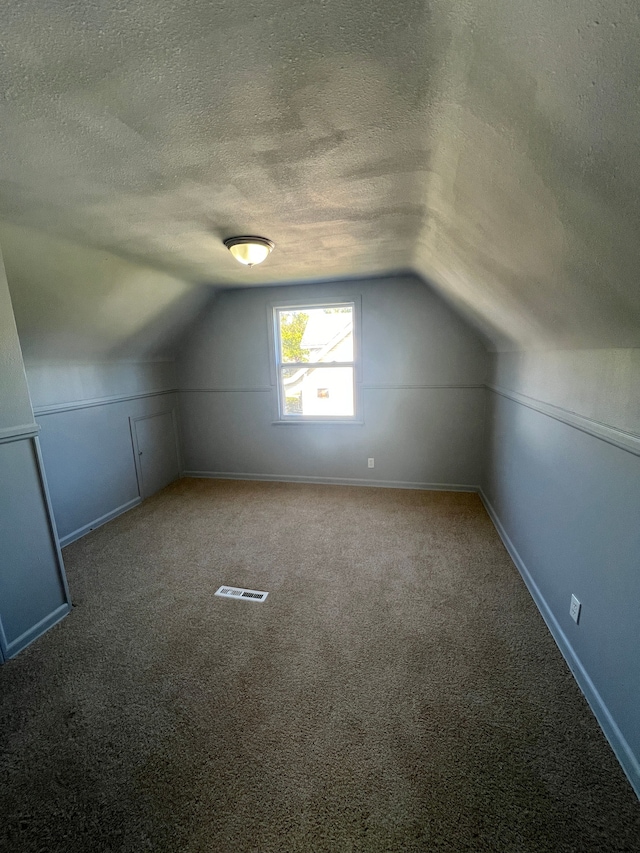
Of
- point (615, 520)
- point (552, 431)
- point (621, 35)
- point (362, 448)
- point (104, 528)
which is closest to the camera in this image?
point (621, 35)

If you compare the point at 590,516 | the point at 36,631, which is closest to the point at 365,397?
the point at 590,516

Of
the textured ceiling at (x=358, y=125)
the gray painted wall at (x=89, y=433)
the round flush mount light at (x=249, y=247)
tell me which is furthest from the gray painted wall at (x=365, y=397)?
the textured ceiling at (x=358, y=125)

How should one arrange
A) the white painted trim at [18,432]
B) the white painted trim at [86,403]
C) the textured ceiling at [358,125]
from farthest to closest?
the white painted trim at [86,403], the white painted trim at [18,432], the textured ceiling at [358,125]

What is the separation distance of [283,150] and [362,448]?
9.59 ft

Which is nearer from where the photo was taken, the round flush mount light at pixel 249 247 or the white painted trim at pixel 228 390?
the round flush mount light at pixel 249 247

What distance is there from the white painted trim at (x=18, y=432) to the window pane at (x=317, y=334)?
246 cm

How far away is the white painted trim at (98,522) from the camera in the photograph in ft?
9.23

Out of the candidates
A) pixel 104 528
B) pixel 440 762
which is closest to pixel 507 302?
pixel 440 762

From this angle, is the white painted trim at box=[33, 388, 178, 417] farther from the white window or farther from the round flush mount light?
the round flush mount light

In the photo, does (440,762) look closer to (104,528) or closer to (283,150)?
(283,150)

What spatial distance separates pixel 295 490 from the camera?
→ 150 inches

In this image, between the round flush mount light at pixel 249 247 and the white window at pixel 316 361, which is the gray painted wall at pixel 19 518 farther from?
the white window at pixel 316 361

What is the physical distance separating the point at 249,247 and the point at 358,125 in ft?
3.82

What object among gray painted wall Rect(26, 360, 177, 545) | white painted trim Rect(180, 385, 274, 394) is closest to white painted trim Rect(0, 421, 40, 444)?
gray painted wall Rect(26, 360, 177, 545)
